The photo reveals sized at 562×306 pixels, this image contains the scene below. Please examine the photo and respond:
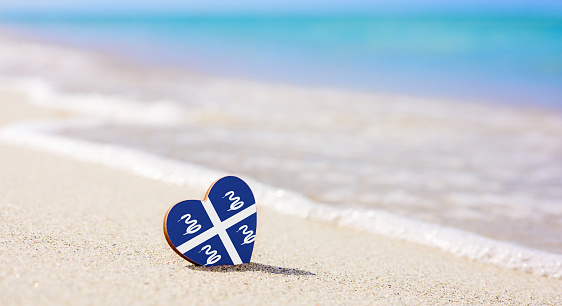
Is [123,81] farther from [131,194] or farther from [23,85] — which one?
[131,194]

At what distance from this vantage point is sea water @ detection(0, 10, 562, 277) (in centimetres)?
400

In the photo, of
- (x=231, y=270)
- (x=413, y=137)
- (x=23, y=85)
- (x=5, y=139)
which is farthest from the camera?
(x=23, y=85)

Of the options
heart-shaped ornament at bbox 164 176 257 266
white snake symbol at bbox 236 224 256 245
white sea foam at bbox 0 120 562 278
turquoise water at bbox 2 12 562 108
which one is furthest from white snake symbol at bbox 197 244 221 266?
turquoise water at bbox 2 12 562 108

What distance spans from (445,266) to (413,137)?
354cm

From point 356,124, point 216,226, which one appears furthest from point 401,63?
point 216,226

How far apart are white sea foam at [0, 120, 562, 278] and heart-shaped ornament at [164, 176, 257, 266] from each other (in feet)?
4.30

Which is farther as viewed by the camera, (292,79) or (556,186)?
(292,79)

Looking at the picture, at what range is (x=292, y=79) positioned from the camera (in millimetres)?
12344

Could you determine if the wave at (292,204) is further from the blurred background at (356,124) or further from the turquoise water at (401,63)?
the turquoise water at (401,63)

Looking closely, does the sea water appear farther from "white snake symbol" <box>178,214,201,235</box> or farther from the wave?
"white snake symbol" <box>178,214,201,235</box>

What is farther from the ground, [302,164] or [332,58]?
[332,58]

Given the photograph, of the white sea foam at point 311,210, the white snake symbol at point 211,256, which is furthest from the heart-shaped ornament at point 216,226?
the white sea foam at point 311,210

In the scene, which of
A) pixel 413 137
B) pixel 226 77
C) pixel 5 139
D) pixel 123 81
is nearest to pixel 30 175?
pixel 5 139

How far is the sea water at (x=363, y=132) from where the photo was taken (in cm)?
400
